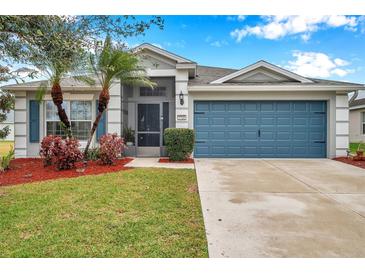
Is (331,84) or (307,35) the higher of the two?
(307,35)

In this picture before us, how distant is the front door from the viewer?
38.4 feet

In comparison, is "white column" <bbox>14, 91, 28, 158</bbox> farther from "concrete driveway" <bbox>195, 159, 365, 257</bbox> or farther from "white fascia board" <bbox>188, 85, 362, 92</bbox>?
"concrete driveway" <bbox>195, 159, 365, 257</bbox>

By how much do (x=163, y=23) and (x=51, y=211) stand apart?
4.28 meters

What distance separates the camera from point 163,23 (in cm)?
504

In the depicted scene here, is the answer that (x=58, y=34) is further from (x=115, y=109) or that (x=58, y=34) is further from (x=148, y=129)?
(x=148, y=129)

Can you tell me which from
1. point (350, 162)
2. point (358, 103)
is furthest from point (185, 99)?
point (358, 103)

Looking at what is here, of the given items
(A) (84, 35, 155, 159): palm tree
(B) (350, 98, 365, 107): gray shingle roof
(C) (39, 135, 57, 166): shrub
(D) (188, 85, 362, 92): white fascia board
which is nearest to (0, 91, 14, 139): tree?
(C) (39, 135, 57, 166): shrub

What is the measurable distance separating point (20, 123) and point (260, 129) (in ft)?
36.1

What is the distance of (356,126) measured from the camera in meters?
19.9

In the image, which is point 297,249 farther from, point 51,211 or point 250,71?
point 250,71

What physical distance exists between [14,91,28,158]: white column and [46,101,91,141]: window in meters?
0.96

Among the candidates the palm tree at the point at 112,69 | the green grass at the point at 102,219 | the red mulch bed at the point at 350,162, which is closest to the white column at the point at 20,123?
the palm tree at the point at 112,69

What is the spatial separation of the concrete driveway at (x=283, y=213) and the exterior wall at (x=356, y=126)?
47.4ft

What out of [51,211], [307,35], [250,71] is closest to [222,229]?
[51,211]
